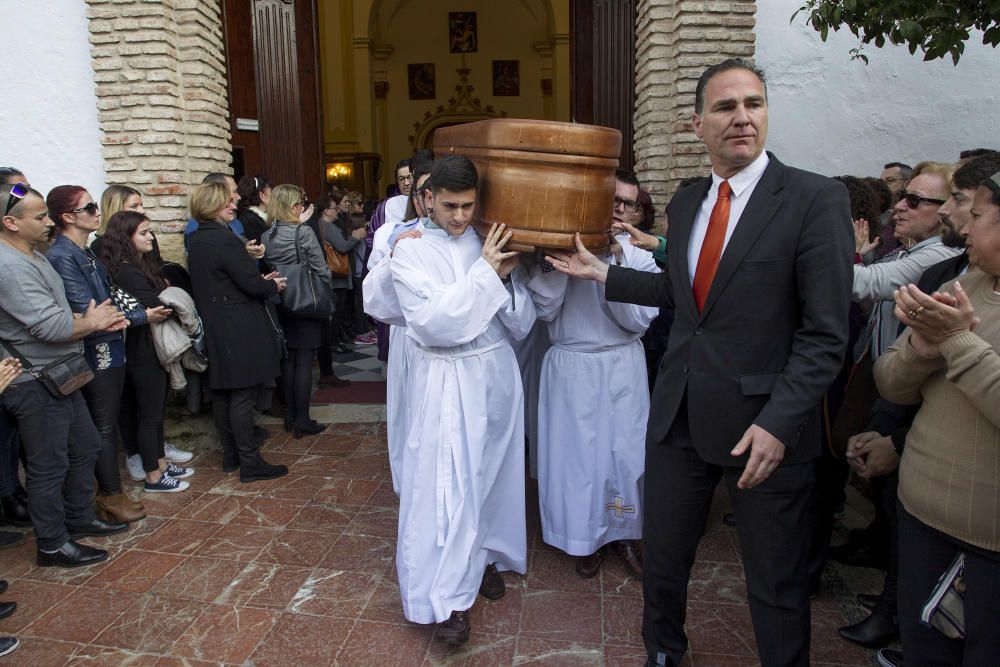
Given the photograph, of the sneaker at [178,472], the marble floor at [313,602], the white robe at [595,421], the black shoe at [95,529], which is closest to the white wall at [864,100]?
the white robe at [595,421]

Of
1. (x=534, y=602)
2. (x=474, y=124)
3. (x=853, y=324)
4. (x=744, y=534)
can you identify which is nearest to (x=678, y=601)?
(x=744, y=534)

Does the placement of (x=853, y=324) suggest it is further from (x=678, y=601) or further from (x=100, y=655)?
(x=100, y=655)

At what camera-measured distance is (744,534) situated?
2273 millimetres

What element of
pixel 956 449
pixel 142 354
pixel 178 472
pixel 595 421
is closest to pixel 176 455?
pixel 178 472

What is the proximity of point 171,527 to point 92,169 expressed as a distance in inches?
121

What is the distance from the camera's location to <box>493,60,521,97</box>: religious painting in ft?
59.7

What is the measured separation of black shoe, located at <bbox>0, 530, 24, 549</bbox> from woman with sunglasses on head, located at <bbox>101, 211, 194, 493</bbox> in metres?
0.71

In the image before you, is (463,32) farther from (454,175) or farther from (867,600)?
(867,600)

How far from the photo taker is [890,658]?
8.74 feet

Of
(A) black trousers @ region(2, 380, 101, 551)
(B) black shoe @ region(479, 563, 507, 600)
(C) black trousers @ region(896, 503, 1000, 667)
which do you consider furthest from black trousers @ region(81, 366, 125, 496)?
(C) black trousers @ region(896, 503, 1000, 667)

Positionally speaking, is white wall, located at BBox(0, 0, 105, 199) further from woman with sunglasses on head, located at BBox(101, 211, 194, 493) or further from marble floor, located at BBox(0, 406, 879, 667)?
marble floor, located at BBox(0, 406, 879, 667)

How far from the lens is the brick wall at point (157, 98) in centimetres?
531

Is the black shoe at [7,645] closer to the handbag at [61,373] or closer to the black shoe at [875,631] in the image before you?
the handbag at [61,373]

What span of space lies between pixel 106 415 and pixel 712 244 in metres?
3.36
